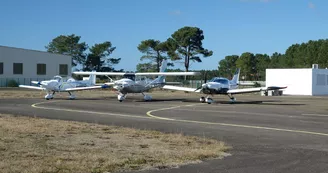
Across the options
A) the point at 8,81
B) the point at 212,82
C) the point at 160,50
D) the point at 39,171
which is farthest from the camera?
the point at 160,50

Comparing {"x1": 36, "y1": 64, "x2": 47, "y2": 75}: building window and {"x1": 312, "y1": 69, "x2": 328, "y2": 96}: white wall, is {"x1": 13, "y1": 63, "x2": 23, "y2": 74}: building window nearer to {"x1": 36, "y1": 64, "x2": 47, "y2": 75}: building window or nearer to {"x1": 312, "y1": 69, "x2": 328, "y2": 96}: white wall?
{"x1": 36, "y1": 64, "x2": 47, "y2": 75}: building window

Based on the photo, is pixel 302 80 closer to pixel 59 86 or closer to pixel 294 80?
pixel 294 80

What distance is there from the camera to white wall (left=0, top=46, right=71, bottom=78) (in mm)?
70938

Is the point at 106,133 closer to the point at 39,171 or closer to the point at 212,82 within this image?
the point at 39,171

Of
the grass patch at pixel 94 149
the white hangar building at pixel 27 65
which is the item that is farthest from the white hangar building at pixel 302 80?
the grass patch at pixel 94 149

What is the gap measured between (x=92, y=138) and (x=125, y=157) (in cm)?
333

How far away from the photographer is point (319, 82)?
179 feet

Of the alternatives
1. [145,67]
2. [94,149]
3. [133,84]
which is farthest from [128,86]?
[145,67]

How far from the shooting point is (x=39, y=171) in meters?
8.23

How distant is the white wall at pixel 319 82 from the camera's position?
53.3 metres

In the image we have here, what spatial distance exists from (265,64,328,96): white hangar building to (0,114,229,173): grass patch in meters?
42.2

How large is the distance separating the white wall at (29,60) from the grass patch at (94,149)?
59.2 m

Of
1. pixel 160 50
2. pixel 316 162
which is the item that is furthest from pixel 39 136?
pixel 160 50

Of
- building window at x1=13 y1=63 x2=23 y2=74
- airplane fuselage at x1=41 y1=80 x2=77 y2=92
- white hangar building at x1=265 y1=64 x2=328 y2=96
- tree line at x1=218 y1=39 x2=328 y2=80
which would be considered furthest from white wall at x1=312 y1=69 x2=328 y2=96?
building window at x1=13 y1=63 x2=23 y2=74
